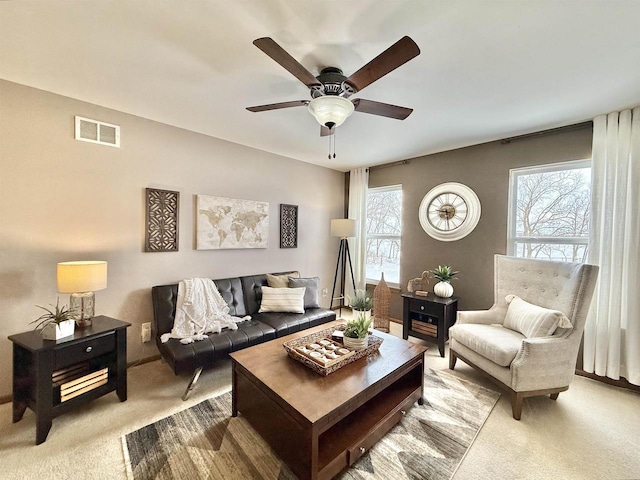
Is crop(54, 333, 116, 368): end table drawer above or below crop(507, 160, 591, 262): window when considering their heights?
below

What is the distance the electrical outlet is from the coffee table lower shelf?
1.40m

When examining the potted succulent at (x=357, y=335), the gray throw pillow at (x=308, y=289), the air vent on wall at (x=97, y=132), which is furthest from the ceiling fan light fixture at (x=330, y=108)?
the gray throw pillow at (x=308, y=289)

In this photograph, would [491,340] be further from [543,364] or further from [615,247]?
[615,247]

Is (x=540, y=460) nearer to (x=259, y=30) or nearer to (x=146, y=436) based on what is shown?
(x=146, y=436)

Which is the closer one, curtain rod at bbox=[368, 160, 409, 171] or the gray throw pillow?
the gray throw pillow

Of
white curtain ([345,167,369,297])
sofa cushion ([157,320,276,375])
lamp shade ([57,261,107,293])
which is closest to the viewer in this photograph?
lamp shade ([57,261,107,293])

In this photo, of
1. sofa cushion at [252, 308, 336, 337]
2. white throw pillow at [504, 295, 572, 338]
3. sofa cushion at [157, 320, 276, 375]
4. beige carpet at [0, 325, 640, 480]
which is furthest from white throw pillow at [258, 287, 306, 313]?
white throw pillow at [504, 295, 572, 338]

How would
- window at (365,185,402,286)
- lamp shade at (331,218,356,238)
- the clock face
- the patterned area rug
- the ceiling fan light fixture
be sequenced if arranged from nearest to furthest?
1. the patterned area rug
2. the ceiling fan light fixture
3. the clock face
4. lamp shade at (331,218,356,238)
5. window at (365,185,402,286)

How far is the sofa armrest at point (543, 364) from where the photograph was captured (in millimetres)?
2002

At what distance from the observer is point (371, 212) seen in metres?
4.58

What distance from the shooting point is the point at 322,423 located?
1.34 metres

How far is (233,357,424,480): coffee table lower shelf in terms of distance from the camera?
135cm

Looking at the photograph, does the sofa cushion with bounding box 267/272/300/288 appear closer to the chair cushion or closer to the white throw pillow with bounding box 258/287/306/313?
the white throw pillow with bounding box 258/287/306/313

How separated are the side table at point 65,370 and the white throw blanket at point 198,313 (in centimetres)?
41
